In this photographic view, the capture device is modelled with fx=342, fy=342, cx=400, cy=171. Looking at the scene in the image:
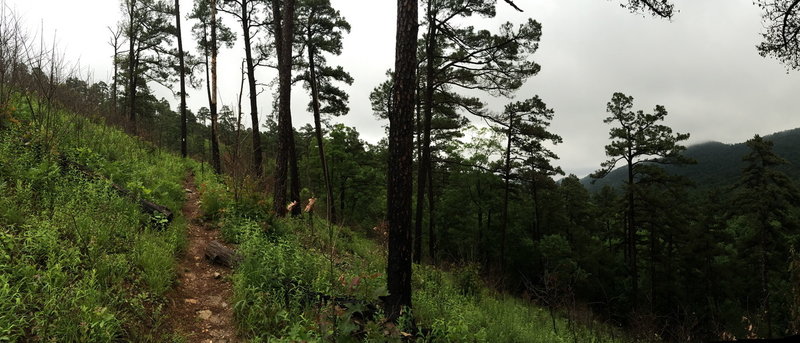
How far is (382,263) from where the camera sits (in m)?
8.15

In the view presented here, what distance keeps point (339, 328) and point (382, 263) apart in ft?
16.6

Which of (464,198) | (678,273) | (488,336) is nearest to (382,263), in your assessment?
(488,336)

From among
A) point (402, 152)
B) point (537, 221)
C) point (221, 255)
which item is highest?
point (402, 152)

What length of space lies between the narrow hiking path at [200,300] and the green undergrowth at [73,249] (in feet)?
0.76

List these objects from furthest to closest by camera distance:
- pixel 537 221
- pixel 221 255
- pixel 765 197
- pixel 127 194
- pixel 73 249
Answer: pixel 537 221 → pixel 765 197 → pixel 127 194 → pixel 221 255 → pixel 73 249

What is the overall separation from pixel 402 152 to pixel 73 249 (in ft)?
13.7

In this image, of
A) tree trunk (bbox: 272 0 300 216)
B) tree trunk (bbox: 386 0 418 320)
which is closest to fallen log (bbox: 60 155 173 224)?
tree trunk (bbox: 272 0 300 216)

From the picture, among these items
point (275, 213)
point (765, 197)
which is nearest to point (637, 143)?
point (765, 197)

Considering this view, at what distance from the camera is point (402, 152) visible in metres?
4.73

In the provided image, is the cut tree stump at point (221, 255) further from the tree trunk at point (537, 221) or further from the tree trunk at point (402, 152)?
the tree trunk at point (537, 221)

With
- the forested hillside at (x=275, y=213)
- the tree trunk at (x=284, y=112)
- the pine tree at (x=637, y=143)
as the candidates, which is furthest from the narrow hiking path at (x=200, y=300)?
the pine tree at (x=637, y=143)

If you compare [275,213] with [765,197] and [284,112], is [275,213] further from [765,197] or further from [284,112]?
[765,197]

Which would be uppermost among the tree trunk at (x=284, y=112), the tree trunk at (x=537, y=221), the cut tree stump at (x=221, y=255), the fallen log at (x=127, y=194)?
the tree trunk at (x=284, y=112)

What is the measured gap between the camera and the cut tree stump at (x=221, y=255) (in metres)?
5.54
